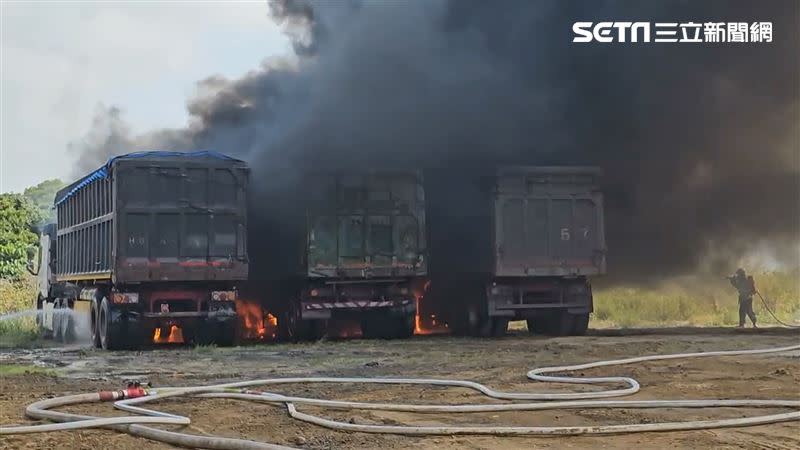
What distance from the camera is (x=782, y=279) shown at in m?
28.5

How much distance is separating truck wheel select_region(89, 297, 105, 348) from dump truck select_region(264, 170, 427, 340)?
139 inches

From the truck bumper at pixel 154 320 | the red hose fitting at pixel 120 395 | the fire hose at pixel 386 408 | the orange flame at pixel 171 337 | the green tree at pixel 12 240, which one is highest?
the green tree at pixel 12 240

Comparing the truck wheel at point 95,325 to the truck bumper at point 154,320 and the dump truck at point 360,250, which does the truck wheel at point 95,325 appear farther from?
the dump truck at point 360,250

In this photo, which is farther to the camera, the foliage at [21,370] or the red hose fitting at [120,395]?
the foliage at [21,370]

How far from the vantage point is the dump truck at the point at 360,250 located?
18594 mm

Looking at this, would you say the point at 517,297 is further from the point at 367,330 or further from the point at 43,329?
the point at 43,329

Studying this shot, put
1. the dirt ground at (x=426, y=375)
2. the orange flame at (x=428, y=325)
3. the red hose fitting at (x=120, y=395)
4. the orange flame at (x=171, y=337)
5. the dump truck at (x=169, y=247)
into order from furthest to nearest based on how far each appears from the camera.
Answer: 1. the orange flame at (x=428, y=325)
2. the orange flame at (x=171, y=337)
3. the dump truck at (x=169, y=247)
4. the red hose fitting at (x=120, y=395)
5. the dirt ground at (x=426, y=375)

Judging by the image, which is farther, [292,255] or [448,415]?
[292,255]

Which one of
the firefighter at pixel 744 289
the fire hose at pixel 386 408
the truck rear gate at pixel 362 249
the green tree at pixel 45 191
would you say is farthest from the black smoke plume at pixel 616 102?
the green tree at pixel 45 191

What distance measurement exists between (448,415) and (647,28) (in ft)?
56.2

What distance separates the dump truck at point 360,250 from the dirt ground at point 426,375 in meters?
0.68

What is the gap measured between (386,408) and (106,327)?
976cm

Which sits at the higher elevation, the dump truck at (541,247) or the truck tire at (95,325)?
the dump truck at (541,247)

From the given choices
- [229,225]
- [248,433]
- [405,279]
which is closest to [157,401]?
[248,433]
